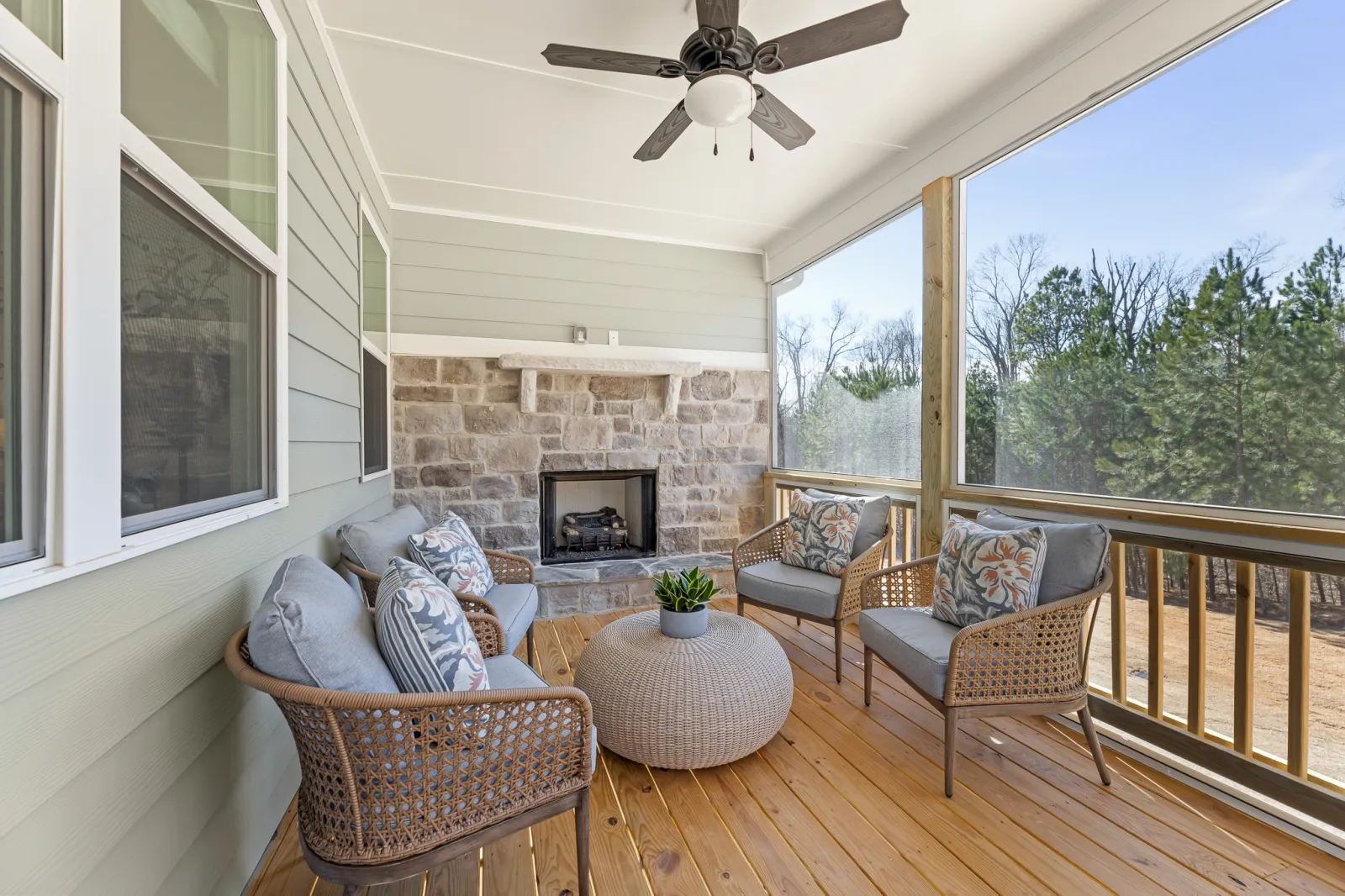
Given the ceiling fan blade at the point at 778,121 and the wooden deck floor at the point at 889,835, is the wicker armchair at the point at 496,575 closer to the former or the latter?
the wooden deck floor at the point at 889,835

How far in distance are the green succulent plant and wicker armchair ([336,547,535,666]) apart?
69cm

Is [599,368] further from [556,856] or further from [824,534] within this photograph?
[556,856]

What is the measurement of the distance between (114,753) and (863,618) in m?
2.33

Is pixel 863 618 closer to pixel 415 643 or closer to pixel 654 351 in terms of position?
pixel 415 643

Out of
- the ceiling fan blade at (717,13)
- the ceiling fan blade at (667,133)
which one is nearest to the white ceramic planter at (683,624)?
the ceiling fan blade at (667,133)

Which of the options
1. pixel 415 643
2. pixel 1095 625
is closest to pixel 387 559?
pixel 415 643

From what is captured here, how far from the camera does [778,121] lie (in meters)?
2.44

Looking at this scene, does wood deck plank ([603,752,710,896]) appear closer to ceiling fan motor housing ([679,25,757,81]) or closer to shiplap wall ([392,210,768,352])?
ceiling fan motor housing ([679,25,757,81])

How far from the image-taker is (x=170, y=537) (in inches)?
45.6

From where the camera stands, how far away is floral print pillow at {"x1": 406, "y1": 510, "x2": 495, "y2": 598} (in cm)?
249

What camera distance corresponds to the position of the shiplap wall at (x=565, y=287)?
400 cm

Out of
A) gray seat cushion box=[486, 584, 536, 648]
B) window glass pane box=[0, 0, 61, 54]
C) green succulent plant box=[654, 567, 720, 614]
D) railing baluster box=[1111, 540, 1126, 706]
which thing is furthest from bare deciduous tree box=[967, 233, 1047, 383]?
window glass pane box=[0, 0, 61, 54]

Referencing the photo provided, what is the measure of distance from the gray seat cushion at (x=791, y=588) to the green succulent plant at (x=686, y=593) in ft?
2.66

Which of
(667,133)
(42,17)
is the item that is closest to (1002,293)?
(667,133)
